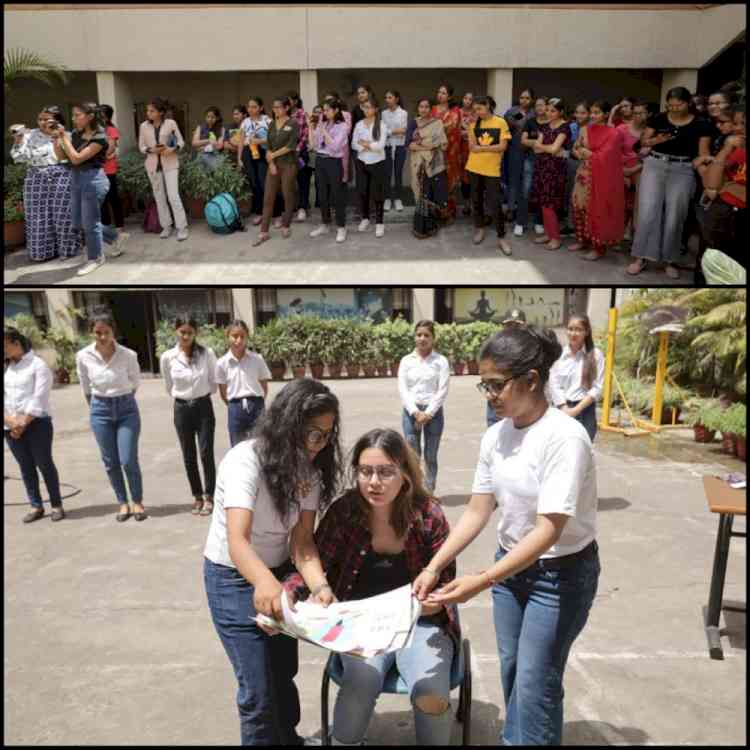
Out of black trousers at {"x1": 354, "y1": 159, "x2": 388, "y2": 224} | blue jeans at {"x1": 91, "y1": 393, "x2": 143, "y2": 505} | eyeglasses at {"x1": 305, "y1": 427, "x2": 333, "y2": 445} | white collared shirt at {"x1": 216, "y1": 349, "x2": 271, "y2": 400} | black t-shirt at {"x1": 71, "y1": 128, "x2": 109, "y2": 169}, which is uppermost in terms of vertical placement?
black t-shirt at {"x1": 71, "y1": 128, "x2": 109, "y2": 169}

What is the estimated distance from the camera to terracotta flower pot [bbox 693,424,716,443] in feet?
23.2

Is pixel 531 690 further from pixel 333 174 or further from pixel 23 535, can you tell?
pixel 333 174

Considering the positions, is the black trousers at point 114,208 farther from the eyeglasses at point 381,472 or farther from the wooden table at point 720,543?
the wooden table at point 720,543

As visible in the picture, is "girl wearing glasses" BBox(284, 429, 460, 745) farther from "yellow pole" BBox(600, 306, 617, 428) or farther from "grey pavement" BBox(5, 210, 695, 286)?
"yellow pole" BBox(600, 306, 617, 428)

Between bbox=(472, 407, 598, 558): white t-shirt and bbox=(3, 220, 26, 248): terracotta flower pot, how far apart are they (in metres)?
5.95

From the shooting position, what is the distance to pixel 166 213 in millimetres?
6781

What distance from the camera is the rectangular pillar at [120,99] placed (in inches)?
312

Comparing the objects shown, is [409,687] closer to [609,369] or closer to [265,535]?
[265,535]

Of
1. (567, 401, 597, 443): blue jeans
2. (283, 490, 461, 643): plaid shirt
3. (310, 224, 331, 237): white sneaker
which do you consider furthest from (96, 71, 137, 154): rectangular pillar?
(283, 490, 461, 643): plaid shirt

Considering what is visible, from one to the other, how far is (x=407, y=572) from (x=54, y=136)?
16.6 feet

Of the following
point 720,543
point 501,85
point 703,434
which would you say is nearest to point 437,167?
point 501,85

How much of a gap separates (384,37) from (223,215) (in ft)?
8.20

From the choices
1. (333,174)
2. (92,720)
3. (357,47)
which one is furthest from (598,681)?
(357,47)

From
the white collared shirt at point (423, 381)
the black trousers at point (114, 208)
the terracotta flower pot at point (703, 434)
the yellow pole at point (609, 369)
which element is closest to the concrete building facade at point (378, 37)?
the black trousers at point (114, 208)
